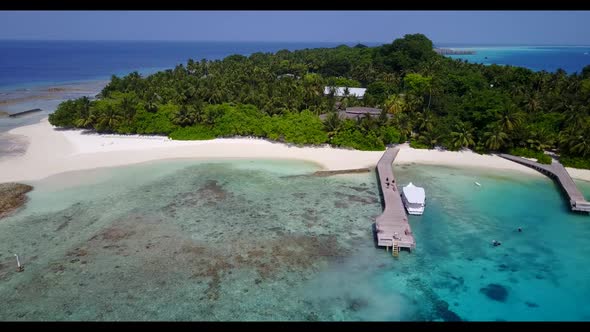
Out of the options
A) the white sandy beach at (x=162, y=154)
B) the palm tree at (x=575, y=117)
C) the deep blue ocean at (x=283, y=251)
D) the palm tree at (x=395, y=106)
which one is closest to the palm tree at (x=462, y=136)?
the white sandy beach at (x=162, y=154)

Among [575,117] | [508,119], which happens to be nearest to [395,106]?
[508,119]

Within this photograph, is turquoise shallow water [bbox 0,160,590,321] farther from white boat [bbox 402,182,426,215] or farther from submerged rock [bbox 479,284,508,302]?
white boat [bbox 402,182,426,215]

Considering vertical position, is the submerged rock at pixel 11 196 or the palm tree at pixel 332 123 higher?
the palm tree at pixel 332 123

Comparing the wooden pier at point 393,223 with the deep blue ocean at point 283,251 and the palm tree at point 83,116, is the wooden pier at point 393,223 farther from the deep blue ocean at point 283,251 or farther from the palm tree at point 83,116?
the palm tree at point 83,116

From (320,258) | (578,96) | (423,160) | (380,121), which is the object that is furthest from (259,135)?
(578,96)

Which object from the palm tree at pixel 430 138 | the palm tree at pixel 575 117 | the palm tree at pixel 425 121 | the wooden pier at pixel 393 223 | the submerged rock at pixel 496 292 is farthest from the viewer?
the palm tree at pixel 425 121
